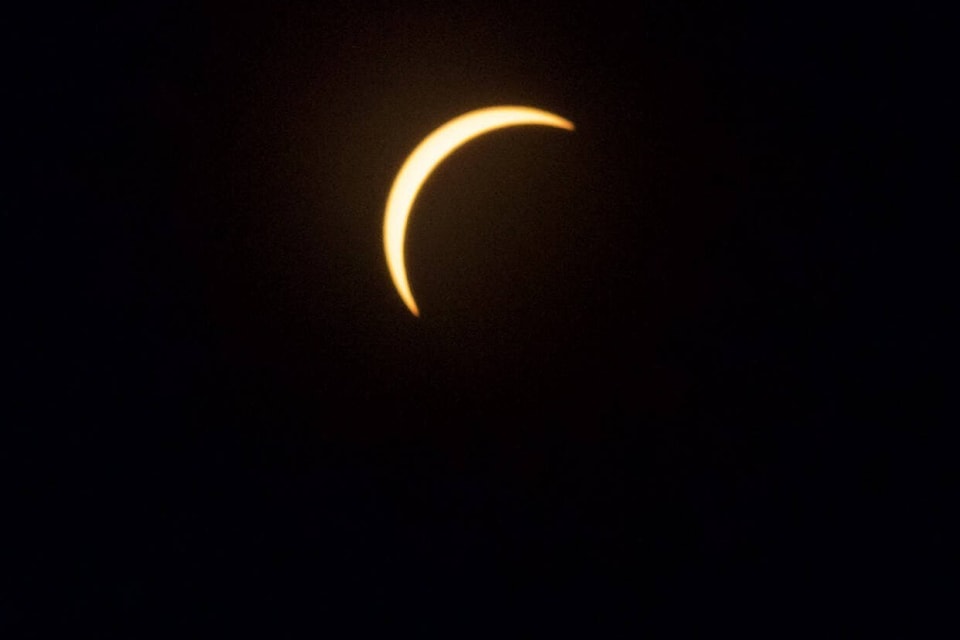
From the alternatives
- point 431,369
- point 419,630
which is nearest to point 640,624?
point 419,630

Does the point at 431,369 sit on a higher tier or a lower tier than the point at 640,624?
A: higher

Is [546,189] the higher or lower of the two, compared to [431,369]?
higher

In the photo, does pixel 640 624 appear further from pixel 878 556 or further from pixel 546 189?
pixel 546 189

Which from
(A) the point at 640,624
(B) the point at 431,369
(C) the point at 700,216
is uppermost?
(C) the point at 700,216

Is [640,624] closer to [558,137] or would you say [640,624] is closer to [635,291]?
[635,291]

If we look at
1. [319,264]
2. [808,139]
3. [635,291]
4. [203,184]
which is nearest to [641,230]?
[635,291]
